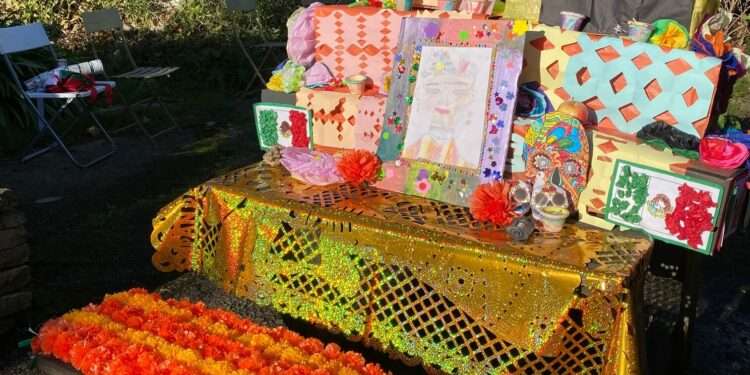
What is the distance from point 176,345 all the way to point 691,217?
1924 mm

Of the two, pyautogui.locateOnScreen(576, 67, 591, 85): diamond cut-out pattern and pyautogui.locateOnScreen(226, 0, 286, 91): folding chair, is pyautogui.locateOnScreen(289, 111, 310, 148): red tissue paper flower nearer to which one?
pyautogui.locateOnScreen(576, 67, 591, 85): diamond cut-out pattern

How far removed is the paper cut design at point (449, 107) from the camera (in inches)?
112

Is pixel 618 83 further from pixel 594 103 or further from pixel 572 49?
pixel 572 49

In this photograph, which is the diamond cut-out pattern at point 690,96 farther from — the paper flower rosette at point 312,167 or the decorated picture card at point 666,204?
the paper flower rosette at point 312,167

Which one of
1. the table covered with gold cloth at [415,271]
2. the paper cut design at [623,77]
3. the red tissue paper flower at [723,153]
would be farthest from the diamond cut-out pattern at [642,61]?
the table covered with gold cloth at [415,271]

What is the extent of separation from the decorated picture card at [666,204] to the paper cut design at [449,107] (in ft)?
2.04

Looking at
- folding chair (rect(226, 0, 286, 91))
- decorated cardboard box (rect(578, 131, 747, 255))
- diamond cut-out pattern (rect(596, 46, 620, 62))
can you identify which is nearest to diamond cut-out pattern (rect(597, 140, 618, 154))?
decorated cardboard box (rect(578, 131, 747, 255))

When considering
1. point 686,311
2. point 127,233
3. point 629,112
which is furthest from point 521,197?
point 127,233

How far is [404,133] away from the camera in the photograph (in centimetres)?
307

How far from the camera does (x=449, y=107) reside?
9.65ft

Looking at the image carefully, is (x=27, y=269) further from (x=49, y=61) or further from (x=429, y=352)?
(x=49, y=61)

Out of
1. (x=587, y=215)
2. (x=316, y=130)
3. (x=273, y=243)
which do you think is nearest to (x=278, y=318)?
(x=273, y=243)

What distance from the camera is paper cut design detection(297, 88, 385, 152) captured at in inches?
128

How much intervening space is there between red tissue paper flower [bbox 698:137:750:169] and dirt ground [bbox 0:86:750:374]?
1148mm
